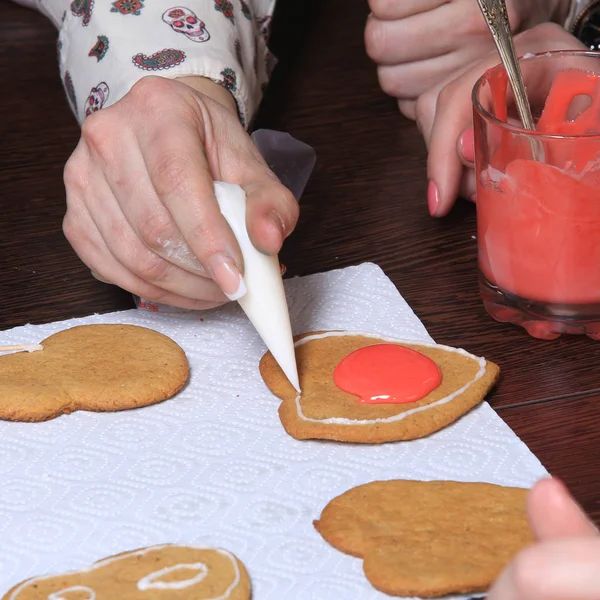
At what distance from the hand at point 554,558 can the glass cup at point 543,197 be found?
1.16ft

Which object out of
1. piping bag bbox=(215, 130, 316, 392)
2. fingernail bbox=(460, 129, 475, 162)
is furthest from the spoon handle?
piping bag bbox=(215, 130, 316, 392)

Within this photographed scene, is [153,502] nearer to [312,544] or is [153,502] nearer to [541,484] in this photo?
[312,544]

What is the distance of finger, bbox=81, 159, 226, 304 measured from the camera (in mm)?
765

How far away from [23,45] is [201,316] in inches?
29.1

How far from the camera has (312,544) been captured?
1.94 ft

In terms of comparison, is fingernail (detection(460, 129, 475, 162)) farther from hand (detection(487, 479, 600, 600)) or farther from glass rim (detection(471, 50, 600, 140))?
hand (detection(487, 479, 600, 600))

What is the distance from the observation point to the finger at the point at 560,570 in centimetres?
35

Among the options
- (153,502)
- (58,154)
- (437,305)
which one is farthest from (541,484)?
(58,154)

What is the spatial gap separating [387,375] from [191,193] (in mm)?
208

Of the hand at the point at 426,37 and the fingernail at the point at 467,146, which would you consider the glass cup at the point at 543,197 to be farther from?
the hand at the point at 426,37

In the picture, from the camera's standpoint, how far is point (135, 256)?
77cm

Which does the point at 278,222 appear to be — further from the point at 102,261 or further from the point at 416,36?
the point at 416,36

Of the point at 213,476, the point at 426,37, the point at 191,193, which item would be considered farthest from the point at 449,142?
the point at 213,476

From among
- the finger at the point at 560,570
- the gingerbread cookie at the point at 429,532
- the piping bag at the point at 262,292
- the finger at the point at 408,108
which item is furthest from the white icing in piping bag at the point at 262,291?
the finger at the point at 408,108
